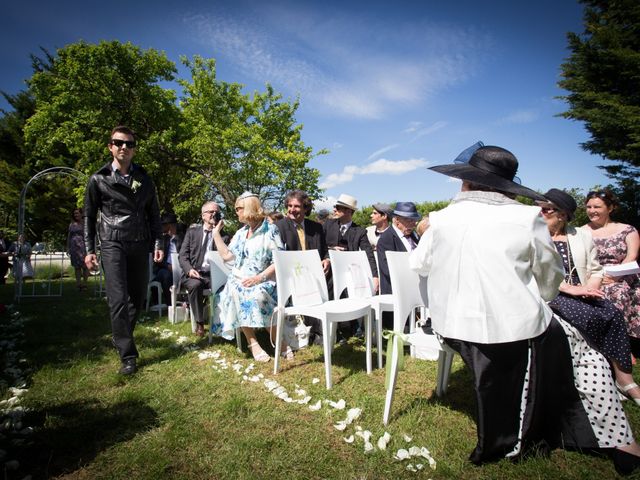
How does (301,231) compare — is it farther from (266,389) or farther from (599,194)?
(599,194)

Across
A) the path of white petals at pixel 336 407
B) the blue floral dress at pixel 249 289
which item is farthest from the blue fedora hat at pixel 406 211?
the path of white petals at pixel 336 407

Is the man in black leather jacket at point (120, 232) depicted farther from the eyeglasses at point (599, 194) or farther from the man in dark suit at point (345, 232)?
the eyeglasses at point (599, 194)

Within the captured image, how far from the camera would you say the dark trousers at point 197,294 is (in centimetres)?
538

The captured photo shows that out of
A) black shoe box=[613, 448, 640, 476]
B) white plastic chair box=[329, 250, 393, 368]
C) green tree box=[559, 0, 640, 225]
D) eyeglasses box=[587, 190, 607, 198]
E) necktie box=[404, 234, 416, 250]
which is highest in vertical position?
green tree box=[559, 0, 640, 225]

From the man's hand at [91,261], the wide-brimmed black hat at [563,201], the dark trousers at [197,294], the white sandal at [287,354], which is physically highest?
the wide-brimmed black hat at [563,201]

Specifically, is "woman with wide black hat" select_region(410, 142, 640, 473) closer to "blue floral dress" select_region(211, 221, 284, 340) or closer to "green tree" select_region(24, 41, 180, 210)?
"blue floral dress" select_region(211, 221, 284, 340)

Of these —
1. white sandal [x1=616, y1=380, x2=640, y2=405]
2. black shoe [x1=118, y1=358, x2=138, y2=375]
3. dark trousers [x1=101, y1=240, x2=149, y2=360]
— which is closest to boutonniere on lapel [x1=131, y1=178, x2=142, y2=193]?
dark trousers [x1=101, y1=240, x2=149, y2=360]

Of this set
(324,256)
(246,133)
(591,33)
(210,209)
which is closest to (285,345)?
(324,256)

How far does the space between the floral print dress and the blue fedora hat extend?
2.18 metres

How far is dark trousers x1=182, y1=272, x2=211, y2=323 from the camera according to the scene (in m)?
5.38

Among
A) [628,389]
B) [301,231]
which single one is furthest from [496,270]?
[301,231]

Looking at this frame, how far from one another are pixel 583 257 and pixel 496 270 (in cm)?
193

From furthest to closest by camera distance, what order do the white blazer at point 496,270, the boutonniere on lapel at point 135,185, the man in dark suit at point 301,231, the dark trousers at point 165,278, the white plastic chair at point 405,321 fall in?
the dark trousers at point 165,278 < the man in dark suit at point 301,231 < the boutonniere on lapel at point 135,185 < the white plastic chair at point 405,321 < the white blazer at point 496,270

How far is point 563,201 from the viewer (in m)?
3.22
